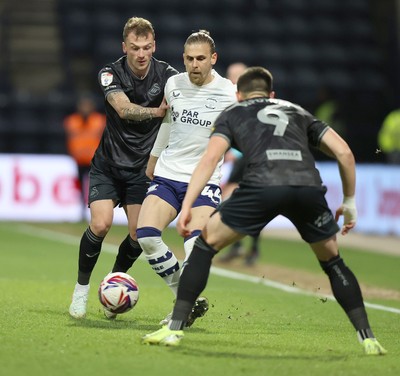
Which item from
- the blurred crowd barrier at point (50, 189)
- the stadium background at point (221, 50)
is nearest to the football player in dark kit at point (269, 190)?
the blurred crowd barrier at point (50, 189)

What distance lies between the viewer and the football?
7930 millimetres

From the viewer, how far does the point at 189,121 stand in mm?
8000

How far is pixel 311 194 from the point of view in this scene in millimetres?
6617

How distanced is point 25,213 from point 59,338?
46.1ft

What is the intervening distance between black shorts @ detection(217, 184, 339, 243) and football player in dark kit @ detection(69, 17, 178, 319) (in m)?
1.80

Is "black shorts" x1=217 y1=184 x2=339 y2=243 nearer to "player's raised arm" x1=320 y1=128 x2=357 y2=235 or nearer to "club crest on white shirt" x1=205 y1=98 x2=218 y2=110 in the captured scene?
"player's raised arm" x1=320 y1=128 x2=357 y2=235

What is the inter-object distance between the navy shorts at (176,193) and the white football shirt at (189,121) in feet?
0.16

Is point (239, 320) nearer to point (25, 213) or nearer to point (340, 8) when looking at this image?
point (25, 213)

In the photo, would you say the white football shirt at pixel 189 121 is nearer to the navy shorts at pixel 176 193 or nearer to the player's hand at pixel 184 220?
the navy shorts at pixel 176 193

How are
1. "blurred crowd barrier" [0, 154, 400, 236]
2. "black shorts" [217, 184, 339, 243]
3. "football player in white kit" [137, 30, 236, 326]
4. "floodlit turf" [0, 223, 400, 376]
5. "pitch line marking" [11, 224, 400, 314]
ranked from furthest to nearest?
"blurred crowd barrier" [0, 154, 400, 236], "pitch line marking" [11, 224, 400, 314], "football player in white kit" [137, 30, 236, 326], "black shorts" [217, 184, 339, 243], "floodlit turf" [0, 223, 400, 376]

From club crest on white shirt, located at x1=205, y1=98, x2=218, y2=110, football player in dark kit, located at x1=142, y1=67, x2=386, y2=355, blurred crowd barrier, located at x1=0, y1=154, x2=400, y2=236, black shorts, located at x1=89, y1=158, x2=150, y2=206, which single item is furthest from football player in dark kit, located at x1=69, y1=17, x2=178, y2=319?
blurred crowd barrier, located at x1=0, y1=154, x2=400, y2=236

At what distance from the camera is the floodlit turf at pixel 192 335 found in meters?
6.20

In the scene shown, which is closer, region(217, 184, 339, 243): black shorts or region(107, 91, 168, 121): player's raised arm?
region(217, 184, 339, 243): black shorts

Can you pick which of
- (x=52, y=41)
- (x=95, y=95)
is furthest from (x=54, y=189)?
(x=52, y=41)
